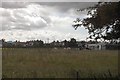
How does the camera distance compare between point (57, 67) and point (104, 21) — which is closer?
point (104, 21)

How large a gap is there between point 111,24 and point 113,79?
3.35m

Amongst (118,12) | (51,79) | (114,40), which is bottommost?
(51,79)

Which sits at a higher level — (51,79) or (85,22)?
(85,22)

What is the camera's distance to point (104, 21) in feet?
67.6

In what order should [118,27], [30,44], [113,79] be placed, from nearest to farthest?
[113,79] < [118,27] < [30,44]

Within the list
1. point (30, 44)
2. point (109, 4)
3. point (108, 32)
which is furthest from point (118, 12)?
point (30, 44)

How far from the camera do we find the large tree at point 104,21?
20172 mm

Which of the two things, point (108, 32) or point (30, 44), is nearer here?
point (108, 32)

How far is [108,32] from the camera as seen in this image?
2225cm

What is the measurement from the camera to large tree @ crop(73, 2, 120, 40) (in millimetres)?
20172

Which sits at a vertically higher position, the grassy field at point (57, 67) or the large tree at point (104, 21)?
the large tree at point (104, 21)

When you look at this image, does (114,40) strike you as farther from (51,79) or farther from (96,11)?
(51,79)

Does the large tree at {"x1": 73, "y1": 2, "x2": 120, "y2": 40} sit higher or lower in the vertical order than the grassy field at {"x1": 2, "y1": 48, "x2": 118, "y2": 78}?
higher

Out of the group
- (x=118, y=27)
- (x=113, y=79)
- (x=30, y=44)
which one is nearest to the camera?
(x=113, y=79)
